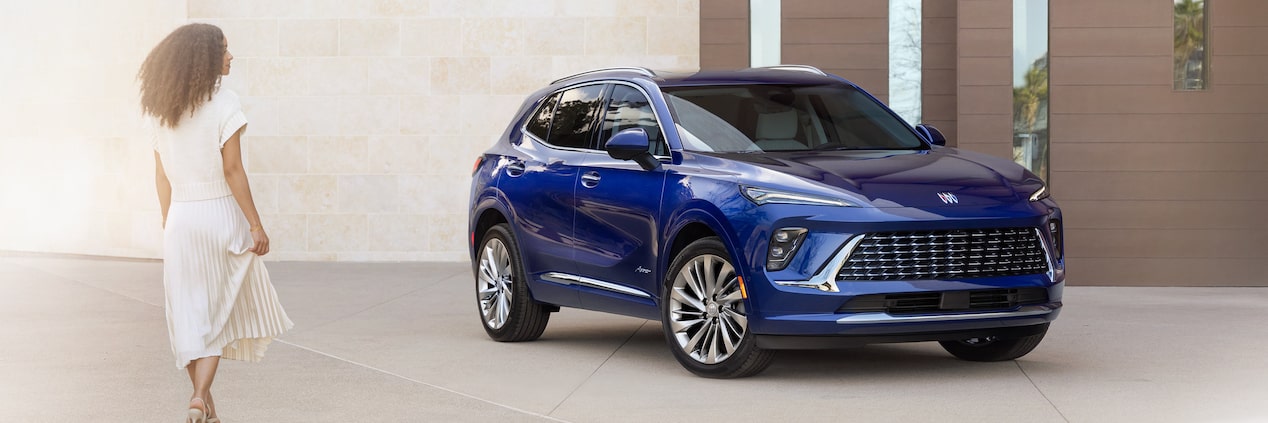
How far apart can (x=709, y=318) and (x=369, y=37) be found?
1167 centimetres

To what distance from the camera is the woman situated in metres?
6.83

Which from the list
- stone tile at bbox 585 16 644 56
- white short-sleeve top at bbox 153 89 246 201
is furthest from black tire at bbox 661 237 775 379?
stone tile at bbox 585 16 644 56

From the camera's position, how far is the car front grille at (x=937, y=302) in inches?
314

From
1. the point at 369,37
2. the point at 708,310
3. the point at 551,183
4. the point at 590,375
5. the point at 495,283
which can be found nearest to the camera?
the point at 708,310

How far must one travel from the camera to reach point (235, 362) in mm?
9570

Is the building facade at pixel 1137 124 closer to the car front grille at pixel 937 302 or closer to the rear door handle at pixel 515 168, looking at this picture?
the rear door handle at pixel 515 168

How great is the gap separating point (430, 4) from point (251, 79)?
2.41 meters

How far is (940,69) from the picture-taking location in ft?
56.9

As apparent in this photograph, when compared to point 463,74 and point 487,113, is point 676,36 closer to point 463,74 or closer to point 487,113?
point 487,113

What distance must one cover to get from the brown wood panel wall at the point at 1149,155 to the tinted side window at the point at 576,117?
7062 mm

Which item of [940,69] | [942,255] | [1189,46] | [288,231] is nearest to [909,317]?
[942,255]

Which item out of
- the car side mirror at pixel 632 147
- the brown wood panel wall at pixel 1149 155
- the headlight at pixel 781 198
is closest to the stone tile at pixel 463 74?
the brown wood panel wall at pixel 1149 155

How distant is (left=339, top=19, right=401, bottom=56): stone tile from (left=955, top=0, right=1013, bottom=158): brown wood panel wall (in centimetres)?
696

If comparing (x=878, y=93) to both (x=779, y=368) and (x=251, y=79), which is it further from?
(x=779, y=368)
